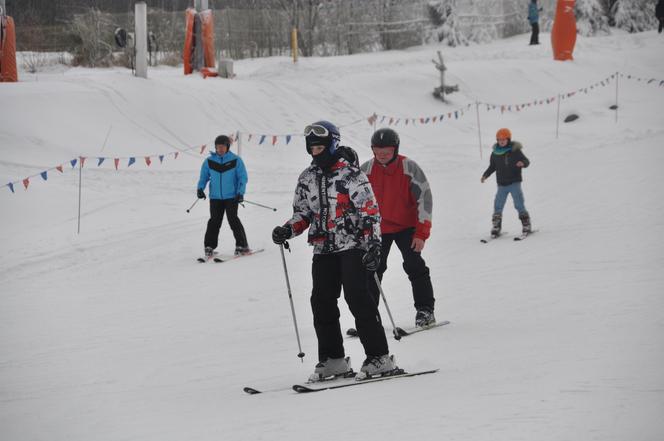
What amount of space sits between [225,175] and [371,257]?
6441 millimetres

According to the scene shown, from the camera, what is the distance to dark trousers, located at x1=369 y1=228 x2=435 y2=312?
687cm

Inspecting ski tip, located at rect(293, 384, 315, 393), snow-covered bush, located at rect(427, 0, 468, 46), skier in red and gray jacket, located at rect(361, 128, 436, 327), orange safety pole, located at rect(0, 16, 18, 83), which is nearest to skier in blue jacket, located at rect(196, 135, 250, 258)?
skier in red and gray jacket, located at rect(361, 128, 436, 327)

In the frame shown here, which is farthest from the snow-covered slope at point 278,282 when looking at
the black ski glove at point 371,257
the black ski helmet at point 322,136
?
the black ski helmet at point 322,136

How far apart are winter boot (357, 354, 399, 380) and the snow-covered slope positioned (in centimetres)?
15

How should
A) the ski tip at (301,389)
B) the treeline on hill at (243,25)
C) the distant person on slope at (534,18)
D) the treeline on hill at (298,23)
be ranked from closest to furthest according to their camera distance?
the ski tip at (301,389), the treeline on hill at (243,25), the treeline on hill at (298,23), the distant person on slope at (534,18)

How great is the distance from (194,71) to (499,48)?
12915 millimetres

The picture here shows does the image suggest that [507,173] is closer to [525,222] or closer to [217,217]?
[525,222]

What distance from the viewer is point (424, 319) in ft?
22.7

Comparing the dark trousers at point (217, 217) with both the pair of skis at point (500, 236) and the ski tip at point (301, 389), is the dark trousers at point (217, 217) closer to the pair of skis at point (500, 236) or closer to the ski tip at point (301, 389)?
the pair of skis at point (500, 236)

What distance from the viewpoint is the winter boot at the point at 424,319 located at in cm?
692

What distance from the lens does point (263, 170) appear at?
18031mm

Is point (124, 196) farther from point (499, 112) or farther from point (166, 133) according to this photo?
point (499, 112)

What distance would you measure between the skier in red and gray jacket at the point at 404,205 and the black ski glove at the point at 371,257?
1579 millimetres

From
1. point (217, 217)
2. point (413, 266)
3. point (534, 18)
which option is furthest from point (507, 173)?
point (534, 18)
